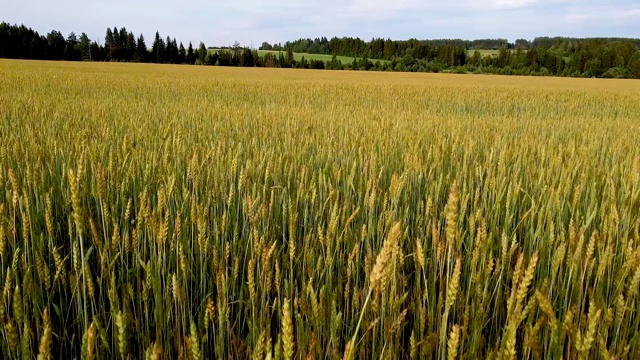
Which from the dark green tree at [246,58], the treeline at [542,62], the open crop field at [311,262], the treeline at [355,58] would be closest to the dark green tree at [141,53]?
the treeline at [355,58]

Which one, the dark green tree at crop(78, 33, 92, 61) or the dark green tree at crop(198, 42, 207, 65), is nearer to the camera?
the dark green tree at crop(198, 42, 207, 65)

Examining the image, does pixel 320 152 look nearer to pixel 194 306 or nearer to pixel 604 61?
pixel 194 306

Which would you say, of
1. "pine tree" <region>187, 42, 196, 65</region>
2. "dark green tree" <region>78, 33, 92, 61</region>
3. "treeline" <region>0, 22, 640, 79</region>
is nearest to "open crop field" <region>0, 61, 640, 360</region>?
"treeline" <region>0, 22, 640, 79</region>

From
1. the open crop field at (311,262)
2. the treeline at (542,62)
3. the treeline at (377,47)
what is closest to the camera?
the open crop field at (311,262)

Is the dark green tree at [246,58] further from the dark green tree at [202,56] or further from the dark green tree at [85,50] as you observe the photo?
the dark green tree at [85,50]

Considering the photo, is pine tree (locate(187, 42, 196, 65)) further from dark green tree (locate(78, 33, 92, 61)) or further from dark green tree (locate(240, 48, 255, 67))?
dark green tree (locate(78, 33, 92, 61))

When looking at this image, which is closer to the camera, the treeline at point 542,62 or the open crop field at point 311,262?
the open crop field at point 311,262

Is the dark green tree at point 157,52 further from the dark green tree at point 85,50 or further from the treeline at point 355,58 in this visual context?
the dark green tree at point 85,50

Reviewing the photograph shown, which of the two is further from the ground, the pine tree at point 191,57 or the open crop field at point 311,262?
the pine tree at point 191,57

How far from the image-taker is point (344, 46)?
82.8 m

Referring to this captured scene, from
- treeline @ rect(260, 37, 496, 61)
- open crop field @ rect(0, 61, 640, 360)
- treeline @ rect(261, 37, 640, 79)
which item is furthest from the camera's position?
→ treeline @ rect(260, 37, 496, 61)

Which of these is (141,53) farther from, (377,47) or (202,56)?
(377,47)

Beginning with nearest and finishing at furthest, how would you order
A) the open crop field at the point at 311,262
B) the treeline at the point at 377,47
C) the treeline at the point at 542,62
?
the open crop field at the point at 311,262 → the treeline at the point at 542,62 → the treeline at the point at 377,47

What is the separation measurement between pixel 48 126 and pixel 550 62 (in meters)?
59.3
